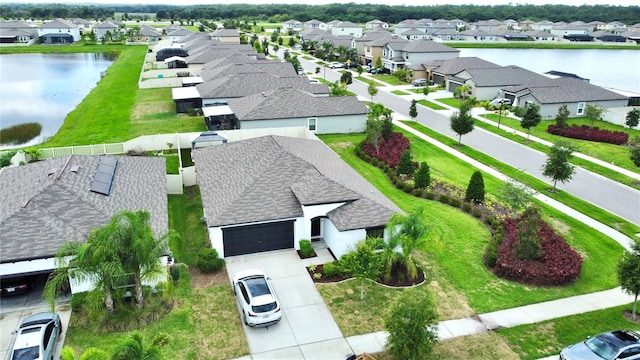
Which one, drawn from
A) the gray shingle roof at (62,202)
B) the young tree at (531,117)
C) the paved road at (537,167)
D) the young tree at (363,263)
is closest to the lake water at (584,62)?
the young tree at (531,117)

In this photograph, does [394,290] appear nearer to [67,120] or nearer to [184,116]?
[184,116]

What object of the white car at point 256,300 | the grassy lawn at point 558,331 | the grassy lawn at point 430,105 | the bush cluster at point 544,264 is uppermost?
the grassy lawn at point 430,105

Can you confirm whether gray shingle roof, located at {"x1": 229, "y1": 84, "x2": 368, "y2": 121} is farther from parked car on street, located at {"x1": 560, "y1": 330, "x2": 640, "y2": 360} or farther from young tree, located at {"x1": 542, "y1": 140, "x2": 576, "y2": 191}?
parked car on street, located at {"x1": 560, "y1": 330, "x2": 640, "y2": 360}

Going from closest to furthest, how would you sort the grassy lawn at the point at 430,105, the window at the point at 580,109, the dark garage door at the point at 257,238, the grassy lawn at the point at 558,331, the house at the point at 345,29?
the grassy lawn at the point at 558,331 < the dark garage door at the point at 257,238 < the window at the point at 580,109 < the grassy lawn at the point at 430,105 < the house at the point at 345,29

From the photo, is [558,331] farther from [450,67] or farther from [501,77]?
[450,67]

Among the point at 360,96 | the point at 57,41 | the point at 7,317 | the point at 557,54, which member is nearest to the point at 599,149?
the point at 360,96

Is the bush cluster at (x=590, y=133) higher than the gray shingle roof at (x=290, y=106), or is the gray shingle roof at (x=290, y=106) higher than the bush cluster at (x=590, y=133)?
the gray shingle roof at (x=290, y=106)

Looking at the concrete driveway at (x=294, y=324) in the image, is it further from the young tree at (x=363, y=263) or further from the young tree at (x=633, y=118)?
the young tree at (x=633, y=118)
